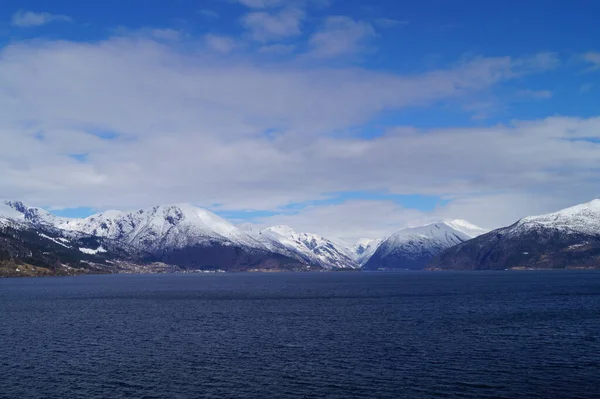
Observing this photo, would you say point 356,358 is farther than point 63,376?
Yes

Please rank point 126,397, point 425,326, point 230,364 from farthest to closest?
1. point 425,326
2. point 230,364
3. point 126,397

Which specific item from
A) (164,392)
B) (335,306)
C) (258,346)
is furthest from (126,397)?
(335,306)

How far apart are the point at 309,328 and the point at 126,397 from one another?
180 feet

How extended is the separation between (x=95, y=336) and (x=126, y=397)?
153 feet

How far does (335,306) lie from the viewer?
534ft

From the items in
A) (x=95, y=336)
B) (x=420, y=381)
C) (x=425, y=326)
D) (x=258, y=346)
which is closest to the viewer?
(x=420, y=381)

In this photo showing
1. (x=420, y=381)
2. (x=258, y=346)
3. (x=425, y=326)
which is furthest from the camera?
(x=425, y=326)

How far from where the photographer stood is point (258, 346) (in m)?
89.7

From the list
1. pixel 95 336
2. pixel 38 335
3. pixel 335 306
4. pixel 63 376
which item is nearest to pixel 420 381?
pixel 63 376

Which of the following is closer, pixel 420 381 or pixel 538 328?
pixel 420 381

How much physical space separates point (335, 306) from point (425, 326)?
55.3 m

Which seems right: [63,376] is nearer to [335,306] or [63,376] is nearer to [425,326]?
[425,326]

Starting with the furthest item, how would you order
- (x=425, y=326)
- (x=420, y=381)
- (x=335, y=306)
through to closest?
(x=335, y=306) → (x=425, y=326) → (x=420, y=381)

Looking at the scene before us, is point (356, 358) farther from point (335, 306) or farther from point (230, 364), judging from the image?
point (335, 306)
